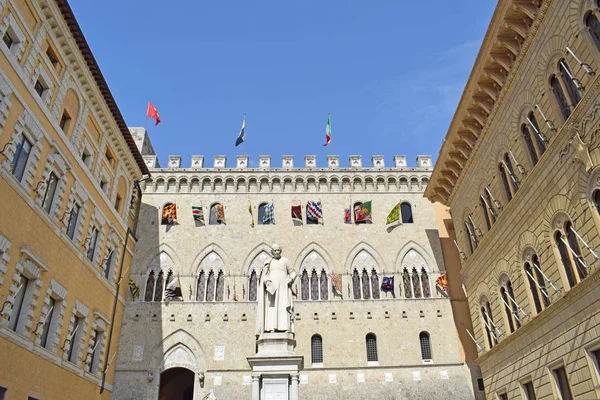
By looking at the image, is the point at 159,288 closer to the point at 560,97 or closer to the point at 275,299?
the point at 275,299

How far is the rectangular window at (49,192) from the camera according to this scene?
1554 cm

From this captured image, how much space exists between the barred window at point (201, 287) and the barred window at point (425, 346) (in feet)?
35.7

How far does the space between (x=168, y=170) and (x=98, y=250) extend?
864 cm

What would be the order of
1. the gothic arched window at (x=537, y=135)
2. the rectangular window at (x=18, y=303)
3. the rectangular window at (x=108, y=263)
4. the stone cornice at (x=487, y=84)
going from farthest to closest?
the rectangular window at (x=108, y=263)
the stone cornice at (x=487, y=84)
the gothic arched window at (x=537, y=135)
the rectangular window at (x=18, y=303)

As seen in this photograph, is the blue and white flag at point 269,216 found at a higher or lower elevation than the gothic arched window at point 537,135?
higher

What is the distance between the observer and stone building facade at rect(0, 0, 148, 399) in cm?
1332

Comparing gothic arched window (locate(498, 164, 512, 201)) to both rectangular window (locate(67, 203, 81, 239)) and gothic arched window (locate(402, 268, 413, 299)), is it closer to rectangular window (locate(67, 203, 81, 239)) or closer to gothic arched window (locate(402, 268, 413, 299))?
gothic arched window (locate(402, 268, 413, 299))

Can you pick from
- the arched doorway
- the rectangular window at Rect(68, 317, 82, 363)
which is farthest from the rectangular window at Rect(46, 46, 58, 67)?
the arched doorway

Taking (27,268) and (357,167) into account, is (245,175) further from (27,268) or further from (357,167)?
(27,268)

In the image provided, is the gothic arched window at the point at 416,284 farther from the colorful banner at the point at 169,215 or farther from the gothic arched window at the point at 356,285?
the colorful banner at the point at 169,215

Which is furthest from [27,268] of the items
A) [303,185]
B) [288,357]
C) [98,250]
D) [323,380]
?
[303,185]

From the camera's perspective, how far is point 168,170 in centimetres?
2742

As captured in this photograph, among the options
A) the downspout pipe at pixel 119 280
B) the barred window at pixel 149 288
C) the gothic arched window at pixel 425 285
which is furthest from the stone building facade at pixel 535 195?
the barred window at pixel 149 288

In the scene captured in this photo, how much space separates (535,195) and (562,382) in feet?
17.5
